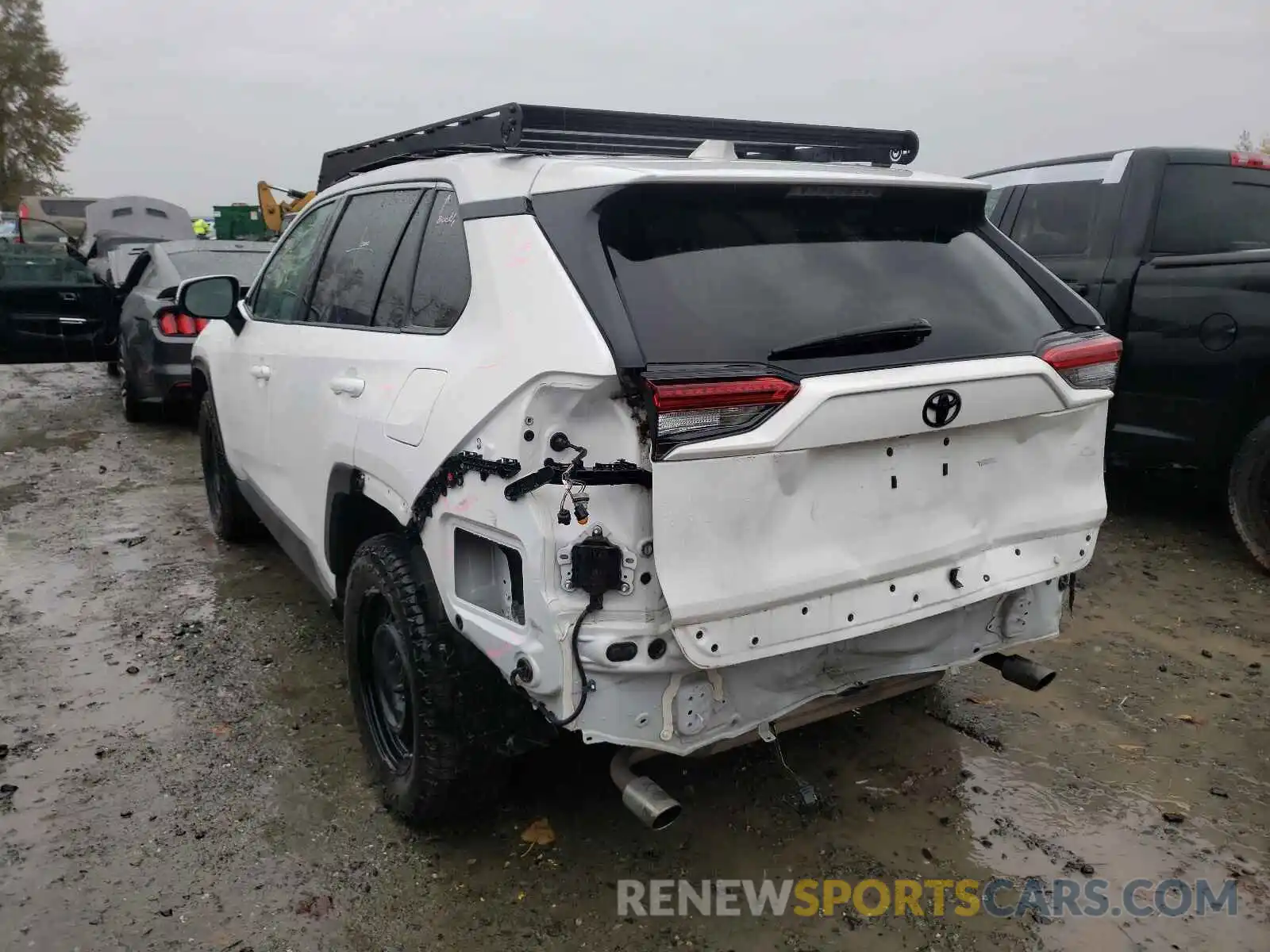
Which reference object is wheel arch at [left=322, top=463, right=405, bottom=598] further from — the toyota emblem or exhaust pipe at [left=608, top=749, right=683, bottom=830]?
the toyota emblem

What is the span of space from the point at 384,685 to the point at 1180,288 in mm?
4446

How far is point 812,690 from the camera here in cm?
243

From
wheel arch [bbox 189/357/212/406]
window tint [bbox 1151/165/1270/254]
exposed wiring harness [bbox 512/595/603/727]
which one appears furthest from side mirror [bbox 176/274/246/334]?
window tint [bbox 1151/165/1270/254]

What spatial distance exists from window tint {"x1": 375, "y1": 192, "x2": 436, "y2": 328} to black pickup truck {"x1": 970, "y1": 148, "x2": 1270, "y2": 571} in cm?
402

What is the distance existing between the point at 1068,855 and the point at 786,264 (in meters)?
1.87

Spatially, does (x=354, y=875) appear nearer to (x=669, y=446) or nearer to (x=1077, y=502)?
(x=669, y=446)

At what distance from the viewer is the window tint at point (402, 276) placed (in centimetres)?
293

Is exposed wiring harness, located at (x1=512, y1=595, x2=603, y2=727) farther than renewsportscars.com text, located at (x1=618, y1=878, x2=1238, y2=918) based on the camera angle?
No

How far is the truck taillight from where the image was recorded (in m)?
5.48

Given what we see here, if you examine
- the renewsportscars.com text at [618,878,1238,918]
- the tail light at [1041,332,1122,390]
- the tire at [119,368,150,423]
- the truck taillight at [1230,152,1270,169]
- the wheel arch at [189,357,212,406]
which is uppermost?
the truck taillight at [1230,152,1270,169]

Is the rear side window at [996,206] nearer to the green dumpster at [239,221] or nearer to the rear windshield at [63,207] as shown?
the green dumpster at [239,221]

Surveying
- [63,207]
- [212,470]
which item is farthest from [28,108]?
[212,470]

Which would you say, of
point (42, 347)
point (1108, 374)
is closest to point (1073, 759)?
point (1108, 374)

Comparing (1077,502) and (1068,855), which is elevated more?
(1077,502)
